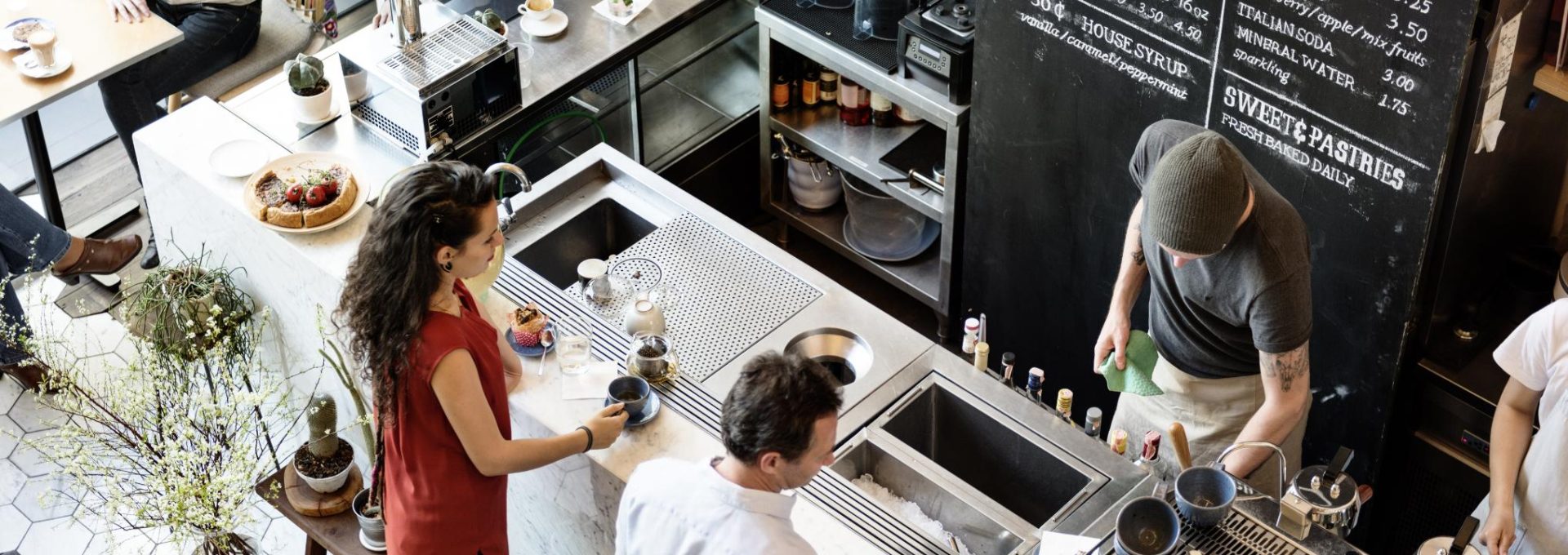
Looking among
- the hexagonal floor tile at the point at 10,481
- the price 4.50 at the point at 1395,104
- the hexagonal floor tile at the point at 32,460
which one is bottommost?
the hexagonal floor tile at the point at 10,481

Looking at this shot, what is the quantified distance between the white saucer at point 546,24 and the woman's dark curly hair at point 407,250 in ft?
5.84

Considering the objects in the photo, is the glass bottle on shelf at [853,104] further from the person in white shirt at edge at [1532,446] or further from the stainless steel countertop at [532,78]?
the person in white shirt at edge at [1532,446]

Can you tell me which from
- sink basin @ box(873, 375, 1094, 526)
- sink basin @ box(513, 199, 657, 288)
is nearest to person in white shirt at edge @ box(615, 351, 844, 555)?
sink basin @ box(873, 375, 1094, 526)

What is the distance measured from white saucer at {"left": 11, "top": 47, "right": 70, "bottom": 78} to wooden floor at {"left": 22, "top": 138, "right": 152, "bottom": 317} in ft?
2.28

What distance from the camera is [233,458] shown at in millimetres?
3242

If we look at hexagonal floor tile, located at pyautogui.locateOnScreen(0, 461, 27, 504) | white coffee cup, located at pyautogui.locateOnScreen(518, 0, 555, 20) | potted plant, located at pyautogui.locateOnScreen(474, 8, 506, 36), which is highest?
potted plant, located at pyautogui.locateOnScreen(474, 8, 506, 36)

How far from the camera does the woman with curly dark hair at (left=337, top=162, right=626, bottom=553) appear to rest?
2.77 meters

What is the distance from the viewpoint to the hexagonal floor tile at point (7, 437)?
449cm

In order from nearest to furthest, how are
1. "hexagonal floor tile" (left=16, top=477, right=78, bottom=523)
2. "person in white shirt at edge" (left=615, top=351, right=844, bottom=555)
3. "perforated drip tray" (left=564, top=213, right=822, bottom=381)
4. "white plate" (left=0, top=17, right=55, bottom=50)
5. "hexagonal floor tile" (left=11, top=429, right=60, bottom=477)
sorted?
"person in white shirt at edge" (left=615, top=351, right=844, bottom=555), "perforated drip tray" (left=564, top=213, right=822, bottom=381), "hexagonal floor tile" (left=16, top=477, right=78, bottom=523), "hexagonal floor tile" (left=11, top=429, right=60, bottom=477), "white plate" (left=0, top=17, right=55, bottom=50)

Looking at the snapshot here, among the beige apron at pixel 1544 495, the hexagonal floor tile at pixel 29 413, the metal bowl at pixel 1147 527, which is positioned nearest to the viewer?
the metal bowl at pixel 1147 527

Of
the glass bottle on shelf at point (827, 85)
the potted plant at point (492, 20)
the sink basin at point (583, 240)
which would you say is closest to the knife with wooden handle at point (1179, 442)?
the sink basin at point (583, 240)

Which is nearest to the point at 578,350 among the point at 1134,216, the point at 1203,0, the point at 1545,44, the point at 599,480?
the point at 599,480

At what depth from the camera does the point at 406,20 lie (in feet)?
13.3

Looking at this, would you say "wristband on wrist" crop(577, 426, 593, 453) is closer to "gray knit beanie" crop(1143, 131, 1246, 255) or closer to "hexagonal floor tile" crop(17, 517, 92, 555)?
"gray knit beanie" crop(1143, 131, 1246, 255)
